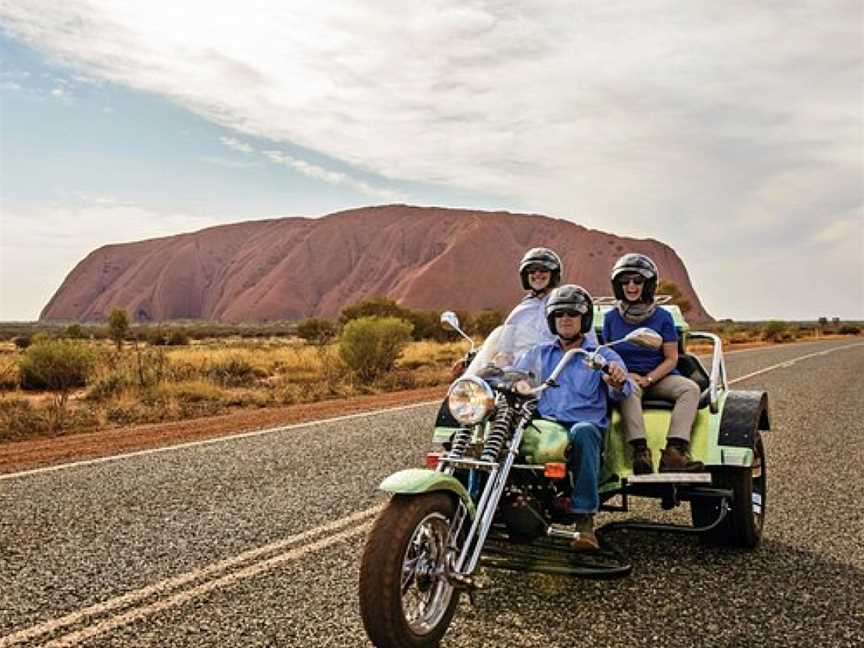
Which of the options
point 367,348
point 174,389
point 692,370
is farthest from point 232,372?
point 692,370

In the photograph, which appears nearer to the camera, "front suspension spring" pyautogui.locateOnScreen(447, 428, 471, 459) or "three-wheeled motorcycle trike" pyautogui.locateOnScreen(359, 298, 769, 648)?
"three-wheeled motorcycle trike" pyautogui.locateOnScreen(359, 298, 769, 648)

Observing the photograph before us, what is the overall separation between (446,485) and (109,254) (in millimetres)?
187669

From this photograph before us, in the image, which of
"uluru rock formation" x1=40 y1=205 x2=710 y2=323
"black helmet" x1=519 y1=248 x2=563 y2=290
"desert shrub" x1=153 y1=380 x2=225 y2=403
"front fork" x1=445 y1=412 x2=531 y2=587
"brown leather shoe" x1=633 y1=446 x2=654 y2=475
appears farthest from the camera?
"uluru rock formation" x1=40 y1=205 x2=710 y2=323

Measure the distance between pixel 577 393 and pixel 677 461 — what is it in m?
0.84

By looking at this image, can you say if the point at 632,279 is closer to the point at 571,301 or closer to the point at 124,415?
the point at 571,301

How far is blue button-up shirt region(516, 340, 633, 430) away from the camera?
462 centimetres

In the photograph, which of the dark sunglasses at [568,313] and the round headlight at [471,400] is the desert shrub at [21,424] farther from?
the round headlight at [471,400]

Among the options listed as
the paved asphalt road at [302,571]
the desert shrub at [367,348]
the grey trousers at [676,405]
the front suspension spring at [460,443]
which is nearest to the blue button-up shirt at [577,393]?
the grey trousers at [676,405]

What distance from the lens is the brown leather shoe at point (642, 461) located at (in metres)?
4.88

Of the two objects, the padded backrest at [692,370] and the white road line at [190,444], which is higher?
the padded backrest at [692,370]

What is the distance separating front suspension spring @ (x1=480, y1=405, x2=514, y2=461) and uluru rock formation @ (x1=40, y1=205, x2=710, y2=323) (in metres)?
113

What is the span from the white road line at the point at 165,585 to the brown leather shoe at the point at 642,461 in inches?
83.5

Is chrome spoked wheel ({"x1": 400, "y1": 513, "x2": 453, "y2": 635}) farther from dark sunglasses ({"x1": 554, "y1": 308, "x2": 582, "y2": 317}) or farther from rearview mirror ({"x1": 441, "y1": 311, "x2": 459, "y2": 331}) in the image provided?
dark sunglasses ({"x1": 554, "y1": 308, "x2": 582, "y2": 317})

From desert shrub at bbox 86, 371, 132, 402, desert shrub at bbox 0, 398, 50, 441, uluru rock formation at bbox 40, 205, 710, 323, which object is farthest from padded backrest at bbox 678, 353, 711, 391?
uluru rock formation at bbox 40, 205, 710, 323
